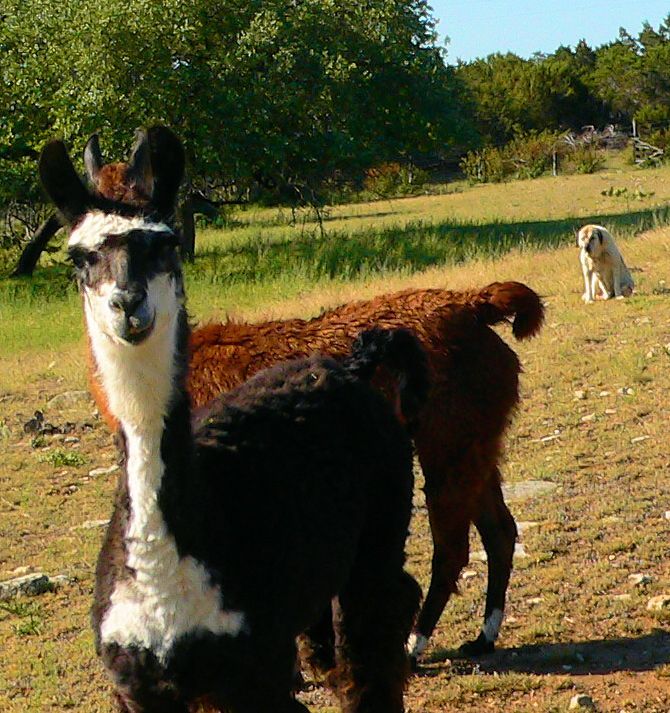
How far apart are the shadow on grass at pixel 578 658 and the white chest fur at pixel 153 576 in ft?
7.55

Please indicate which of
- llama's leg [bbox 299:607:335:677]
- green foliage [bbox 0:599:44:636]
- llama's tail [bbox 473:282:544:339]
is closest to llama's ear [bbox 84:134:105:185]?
llama's leg [bbox 299:607:335:677]

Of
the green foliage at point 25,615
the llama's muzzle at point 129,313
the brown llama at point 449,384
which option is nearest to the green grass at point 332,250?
the green foliage at point 25,615

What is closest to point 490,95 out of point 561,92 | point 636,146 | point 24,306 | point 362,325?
point 561,92

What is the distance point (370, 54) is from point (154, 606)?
23.8 m

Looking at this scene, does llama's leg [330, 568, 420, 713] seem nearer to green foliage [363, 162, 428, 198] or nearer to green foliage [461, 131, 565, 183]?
green foliage [363, 162, 428, 198]

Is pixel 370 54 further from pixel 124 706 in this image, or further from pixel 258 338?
pixel 124 706

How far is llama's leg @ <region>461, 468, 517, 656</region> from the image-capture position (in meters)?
5.52

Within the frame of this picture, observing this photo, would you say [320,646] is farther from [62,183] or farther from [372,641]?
[62,183]

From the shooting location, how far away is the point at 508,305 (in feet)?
19.7

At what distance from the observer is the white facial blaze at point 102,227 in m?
3.23

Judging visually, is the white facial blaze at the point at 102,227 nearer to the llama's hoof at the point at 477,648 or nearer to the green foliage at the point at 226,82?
the llama's hoof at the point at 477,648

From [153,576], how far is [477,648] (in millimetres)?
2557

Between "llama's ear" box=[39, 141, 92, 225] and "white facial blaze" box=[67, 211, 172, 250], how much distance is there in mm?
55

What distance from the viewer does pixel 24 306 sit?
65.7ft
